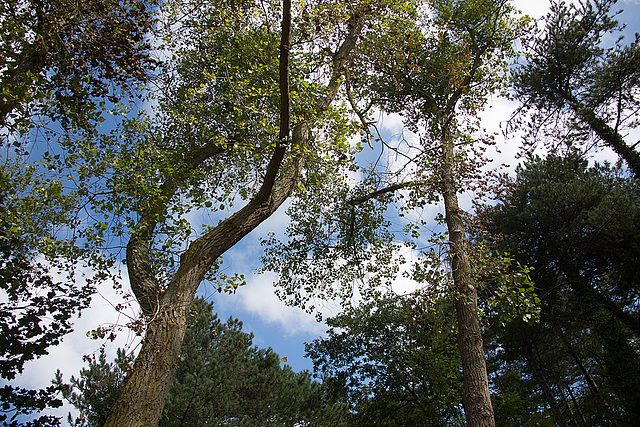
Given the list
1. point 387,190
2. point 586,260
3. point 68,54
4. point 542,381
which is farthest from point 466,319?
point 542,381

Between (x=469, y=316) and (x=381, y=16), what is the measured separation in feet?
23.8

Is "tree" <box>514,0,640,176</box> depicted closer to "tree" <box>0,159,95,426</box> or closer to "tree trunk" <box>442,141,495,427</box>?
"tree trunk" <box>442,141,495,427</box>

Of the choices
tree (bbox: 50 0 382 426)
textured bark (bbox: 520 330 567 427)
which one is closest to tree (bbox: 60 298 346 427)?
tree (bbox: 50 0 382 426)

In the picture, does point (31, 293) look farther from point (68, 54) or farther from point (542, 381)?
point (542, 381)

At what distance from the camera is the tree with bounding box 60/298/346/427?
1023 centimetres

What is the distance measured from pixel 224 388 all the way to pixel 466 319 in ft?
26.4

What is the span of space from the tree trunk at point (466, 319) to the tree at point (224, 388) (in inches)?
269

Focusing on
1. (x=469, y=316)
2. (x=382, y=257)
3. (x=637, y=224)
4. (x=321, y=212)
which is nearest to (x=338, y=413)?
(x=382, y=257)

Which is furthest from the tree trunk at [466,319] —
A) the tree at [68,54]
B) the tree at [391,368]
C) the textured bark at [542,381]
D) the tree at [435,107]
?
the textured bark at [542,381]

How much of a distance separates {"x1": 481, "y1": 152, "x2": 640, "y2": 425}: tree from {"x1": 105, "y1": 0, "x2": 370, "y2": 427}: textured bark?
26.9 feet

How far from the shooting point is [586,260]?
12.7 m

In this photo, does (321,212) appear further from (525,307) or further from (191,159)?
(525,307)

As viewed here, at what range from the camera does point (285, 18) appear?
13.0 feet

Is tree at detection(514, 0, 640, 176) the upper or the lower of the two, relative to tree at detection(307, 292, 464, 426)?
upper
